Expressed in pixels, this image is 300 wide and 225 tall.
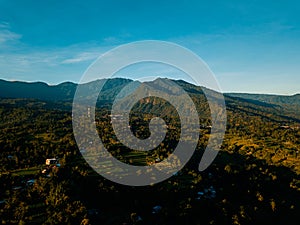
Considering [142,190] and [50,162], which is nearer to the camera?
[142,190]

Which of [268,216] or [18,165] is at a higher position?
[18,165]

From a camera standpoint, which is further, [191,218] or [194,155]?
[194,155]

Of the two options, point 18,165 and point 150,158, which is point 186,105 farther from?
point 18,165

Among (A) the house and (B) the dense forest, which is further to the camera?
(A) the house

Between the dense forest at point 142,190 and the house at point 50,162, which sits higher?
the house at point 50,162

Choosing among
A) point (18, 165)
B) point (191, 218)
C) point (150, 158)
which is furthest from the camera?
point (150, 158)

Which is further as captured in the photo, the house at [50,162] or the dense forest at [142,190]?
the house at [50,162]

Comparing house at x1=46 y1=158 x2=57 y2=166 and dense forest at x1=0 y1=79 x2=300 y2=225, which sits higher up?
house at x1=46 y1=158 x2=57 y2=166

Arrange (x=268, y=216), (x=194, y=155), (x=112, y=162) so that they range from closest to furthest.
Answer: (x=268, y=216), (x=112, y=162), (x=194, y=155)

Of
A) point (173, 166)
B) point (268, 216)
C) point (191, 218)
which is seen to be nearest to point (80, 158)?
point (173, 166)

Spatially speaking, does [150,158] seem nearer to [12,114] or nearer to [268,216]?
[268,216]

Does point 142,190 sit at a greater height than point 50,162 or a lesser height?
lesser
